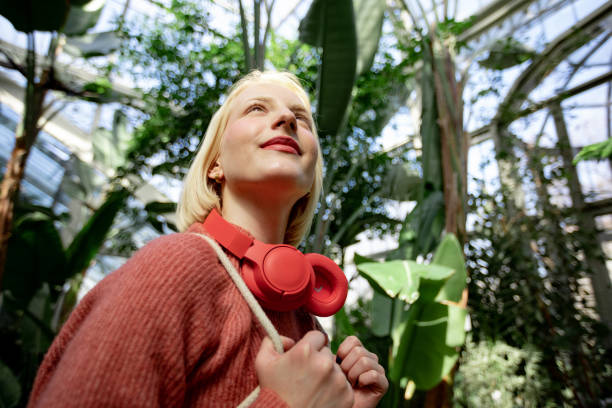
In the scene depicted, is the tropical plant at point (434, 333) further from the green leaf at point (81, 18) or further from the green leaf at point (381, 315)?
the green leaf at point (81, 18)

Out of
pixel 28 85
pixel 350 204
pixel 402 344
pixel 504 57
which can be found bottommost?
pixel 402 344

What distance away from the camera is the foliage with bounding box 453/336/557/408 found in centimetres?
309

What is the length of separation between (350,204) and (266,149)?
313cm

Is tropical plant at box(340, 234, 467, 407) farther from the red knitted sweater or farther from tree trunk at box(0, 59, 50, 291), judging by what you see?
tree trunk at box(0, 59, 50, 291)

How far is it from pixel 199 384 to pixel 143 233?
10.7 m

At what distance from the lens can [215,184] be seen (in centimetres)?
77

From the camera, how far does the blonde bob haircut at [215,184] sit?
0.73m

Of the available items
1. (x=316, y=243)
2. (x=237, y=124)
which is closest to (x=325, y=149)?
(x=316, y=243)

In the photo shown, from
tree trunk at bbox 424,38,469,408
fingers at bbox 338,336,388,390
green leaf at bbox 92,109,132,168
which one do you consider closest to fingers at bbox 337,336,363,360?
fingers at bbox 338,336,388,390

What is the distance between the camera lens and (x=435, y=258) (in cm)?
196

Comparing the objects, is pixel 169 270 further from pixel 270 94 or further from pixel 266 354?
pixel 270 94

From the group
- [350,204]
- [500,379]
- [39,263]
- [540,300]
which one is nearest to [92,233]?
[39,263]

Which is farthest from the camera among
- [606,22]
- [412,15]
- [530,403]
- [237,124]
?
[606,22]

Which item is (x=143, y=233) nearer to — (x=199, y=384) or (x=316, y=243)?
(x=316, y=243)
